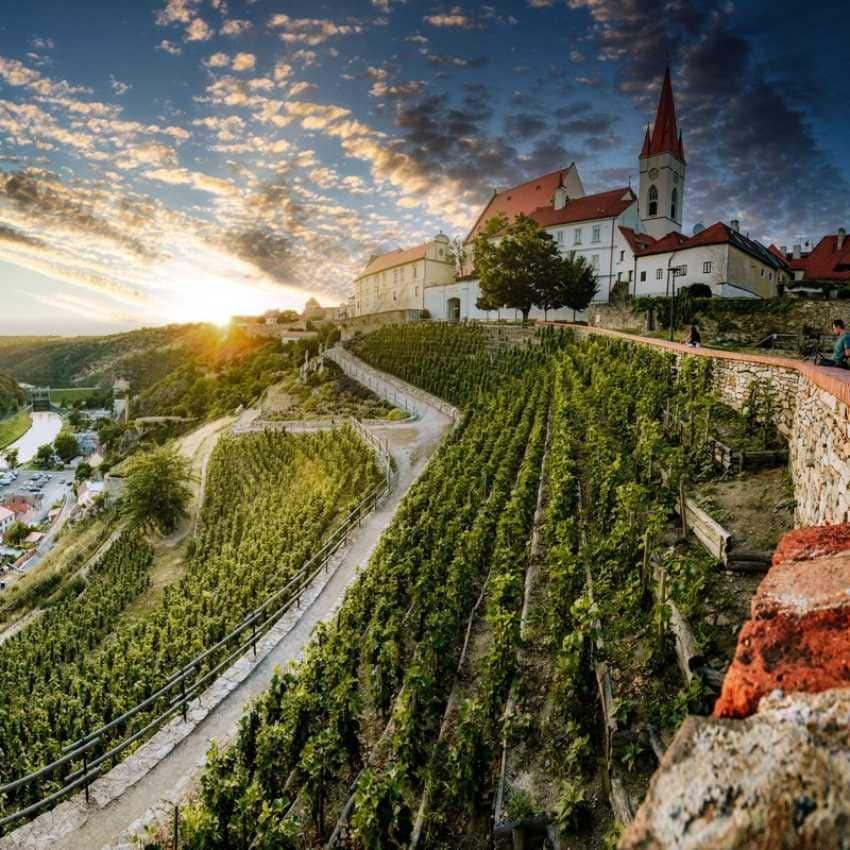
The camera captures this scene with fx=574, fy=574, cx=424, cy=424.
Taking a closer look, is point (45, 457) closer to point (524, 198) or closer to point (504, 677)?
point (524, 198)

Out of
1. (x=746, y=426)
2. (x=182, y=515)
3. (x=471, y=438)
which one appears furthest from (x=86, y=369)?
(x=746, y=426)

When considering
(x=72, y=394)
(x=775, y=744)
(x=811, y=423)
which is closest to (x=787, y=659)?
(x=775, y=744)

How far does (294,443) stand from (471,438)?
492 inches

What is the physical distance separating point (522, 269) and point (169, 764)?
37680 mm

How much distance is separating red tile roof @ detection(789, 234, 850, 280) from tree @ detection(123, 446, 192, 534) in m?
49.1

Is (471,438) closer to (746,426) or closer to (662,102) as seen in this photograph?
(746,426)

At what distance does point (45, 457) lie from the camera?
322 feet

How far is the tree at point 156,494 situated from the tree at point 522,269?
2483cm

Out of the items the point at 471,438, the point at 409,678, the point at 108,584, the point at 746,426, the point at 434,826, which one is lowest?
the point at 108,584

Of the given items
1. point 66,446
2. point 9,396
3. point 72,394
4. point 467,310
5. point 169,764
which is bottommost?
point 66,446

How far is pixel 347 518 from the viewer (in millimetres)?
18312

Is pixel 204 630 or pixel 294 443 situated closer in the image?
pixel 204 630

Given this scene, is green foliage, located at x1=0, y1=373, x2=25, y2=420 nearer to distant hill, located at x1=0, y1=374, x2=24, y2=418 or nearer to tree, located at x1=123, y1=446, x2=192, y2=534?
distant hill, located at x1=0, y1=374, x2=24, y2=418

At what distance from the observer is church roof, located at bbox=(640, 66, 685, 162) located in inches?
2110
